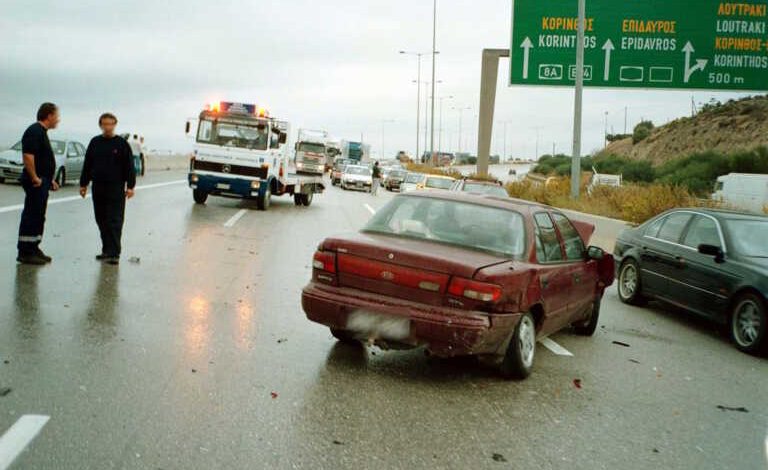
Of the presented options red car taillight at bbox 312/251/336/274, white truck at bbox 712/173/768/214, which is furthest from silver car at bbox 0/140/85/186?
white truck at bbox 712/173/768/214

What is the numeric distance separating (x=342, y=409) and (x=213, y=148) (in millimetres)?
18494

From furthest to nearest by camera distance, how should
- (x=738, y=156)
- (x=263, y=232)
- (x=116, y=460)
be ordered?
1. (x=738, y=156)
2. (x=263, y=232)
3. (x=116, y=460)

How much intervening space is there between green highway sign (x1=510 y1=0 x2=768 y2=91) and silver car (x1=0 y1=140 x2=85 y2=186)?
1416cm

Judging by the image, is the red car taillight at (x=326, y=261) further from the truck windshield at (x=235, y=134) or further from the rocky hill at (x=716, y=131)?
the rocky hill at (x=716, y=131)

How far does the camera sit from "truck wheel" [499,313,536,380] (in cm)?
626

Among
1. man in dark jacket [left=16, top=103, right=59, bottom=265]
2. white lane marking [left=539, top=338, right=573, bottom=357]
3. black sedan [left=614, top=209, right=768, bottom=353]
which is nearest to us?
white lane marking [left=539, top=338, right=573, bottom=357]

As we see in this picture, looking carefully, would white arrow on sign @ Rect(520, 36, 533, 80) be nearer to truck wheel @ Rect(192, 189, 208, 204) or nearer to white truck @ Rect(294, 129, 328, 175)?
truck wheel @ Rect(192, 189, 208, 204)

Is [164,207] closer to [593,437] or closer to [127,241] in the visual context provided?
[127,241]

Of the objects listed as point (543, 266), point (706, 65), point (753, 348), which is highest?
point (706, 65)

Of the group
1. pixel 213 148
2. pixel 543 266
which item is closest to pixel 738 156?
pixel 213 148

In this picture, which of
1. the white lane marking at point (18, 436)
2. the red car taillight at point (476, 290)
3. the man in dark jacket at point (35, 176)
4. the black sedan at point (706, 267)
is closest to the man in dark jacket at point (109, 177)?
the man in dark jacket at point (35, 176)

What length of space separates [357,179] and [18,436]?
43.7 metres

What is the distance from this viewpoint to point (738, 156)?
45688 millimetres

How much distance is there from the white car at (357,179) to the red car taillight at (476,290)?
41.3m
